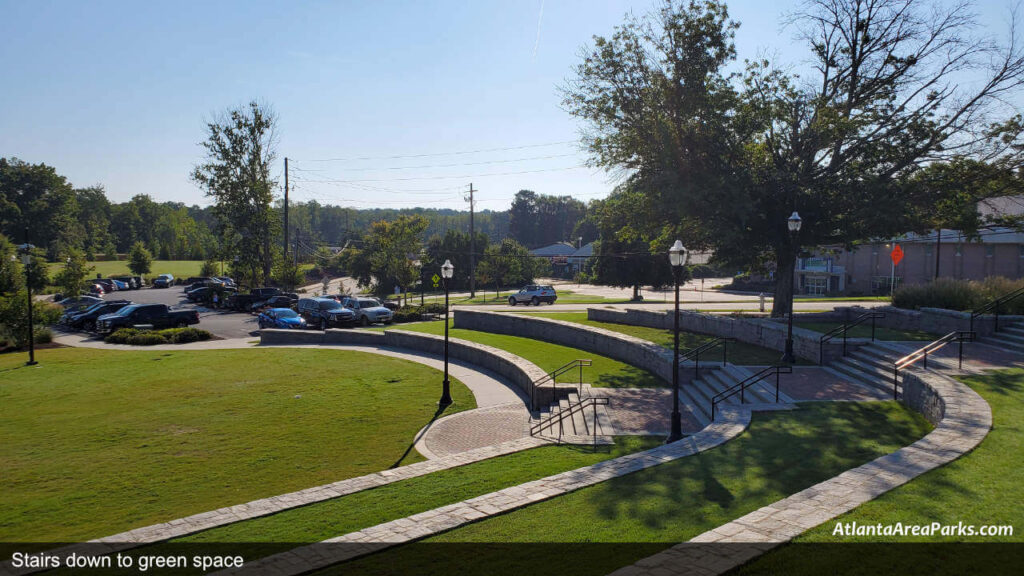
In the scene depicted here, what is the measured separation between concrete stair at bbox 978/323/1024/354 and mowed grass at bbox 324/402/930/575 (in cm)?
831

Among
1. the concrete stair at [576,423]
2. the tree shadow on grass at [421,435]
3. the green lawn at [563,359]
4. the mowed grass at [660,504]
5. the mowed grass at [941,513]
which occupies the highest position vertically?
the mowed grass at [941,513]

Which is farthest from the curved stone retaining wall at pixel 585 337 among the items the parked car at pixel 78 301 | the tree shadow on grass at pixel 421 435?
the parked car at pixel 78 301

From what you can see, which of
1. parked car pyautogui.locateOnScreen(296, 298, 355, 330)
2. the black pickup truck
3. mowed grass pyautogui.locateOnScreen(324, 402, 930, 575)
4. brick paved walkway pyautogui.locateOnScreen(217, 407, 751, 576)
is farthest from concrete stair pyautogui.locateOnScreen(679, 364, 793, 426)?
the black pickup truck

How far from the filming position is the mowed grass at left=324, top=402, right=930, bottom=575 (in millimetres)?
5816

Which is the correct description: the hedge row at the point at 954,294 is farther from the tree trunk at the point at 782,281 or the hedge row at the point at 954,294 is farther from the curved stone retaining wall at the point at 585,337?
the curved stone retaining wall at the point at 585,337

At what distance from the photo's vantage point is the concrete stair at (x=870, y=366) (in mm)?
13781

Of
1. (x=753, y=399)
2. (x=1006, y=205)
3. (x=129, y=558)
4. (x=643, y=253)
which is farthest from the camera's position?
(x=643, y=253)

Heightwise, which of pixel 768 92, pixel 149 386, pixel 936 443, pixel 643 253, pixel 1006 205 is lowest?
pixel 149 386

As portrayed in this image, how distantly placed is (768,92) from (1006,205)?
28743mm

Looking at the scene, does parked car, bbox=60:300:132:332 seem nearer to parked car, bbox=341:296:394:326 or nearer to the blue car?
the blue car

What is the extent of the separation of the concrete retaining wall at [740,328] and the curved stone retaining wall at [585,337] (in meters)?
3.34

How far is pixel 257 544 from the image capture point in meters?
6.65

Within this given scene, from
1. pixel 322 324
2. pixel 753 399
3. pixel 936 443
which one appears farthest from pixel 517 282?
pixel 936 443

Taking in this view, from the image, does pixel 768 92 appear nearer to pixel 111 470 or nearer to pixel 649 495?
pixel 649 495
